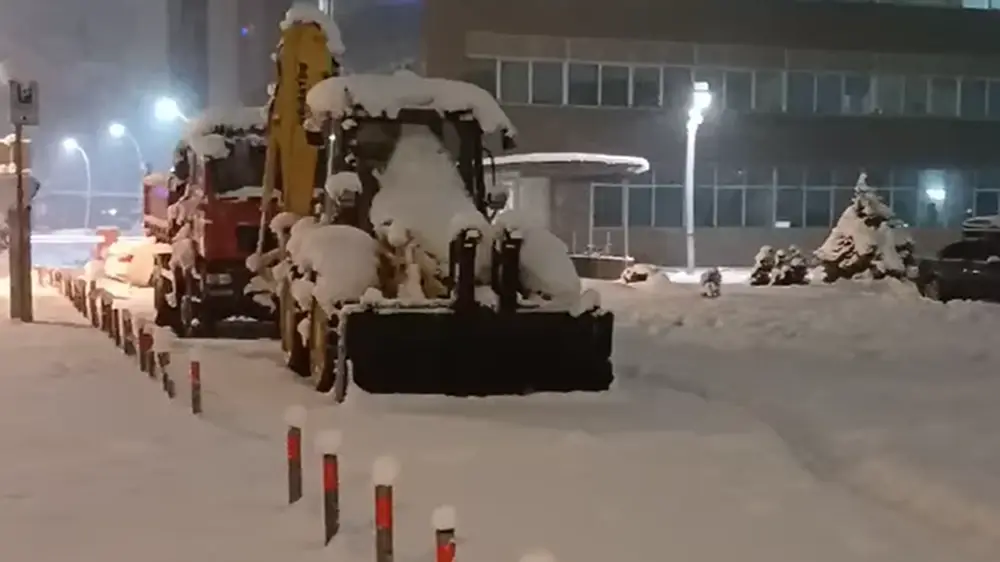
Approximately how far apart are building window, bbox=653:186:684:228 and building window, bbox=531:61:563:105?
4.74 m

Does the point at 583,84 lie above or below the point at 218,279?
above

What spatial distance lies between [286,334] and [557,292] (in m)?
3.96

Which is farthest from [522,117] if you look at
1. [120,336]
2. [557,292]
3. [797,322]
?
[557,292]

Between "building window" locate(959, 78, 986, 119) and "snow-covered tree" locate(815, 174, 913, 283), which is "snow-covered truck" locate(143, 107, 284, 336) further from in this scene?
"building window" locate(959, 78, 986, 119)

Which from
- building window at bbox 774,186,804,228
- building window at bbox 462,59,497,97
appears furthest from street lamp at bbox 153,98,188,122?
building window at bbox 774,186,804,228

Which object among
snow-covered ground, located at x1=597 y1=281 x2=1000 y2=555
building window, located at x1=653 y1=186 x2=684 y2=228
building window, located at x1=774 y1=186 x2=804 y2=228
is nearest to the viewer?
snow-covered ground, located at x1=597 y1=281 x2=1000 y2=555

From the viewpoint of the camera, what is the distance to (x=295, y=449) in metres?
8.05

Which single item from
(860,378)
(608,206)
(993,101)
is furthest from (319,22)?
(993,101)

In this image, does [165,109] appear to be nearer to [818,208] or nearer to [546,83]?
[546,83]

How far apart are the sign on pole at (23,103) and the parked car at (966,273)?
54.3 ft

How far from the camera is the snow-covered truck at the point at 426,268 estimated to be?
37.5 feet

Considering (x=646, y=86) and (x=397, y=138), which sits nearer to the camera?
(x=397, y=138)

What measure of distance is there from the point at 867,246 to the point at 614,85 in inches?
636

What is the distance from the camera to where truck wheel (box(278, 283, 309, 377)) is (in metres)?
13.9
